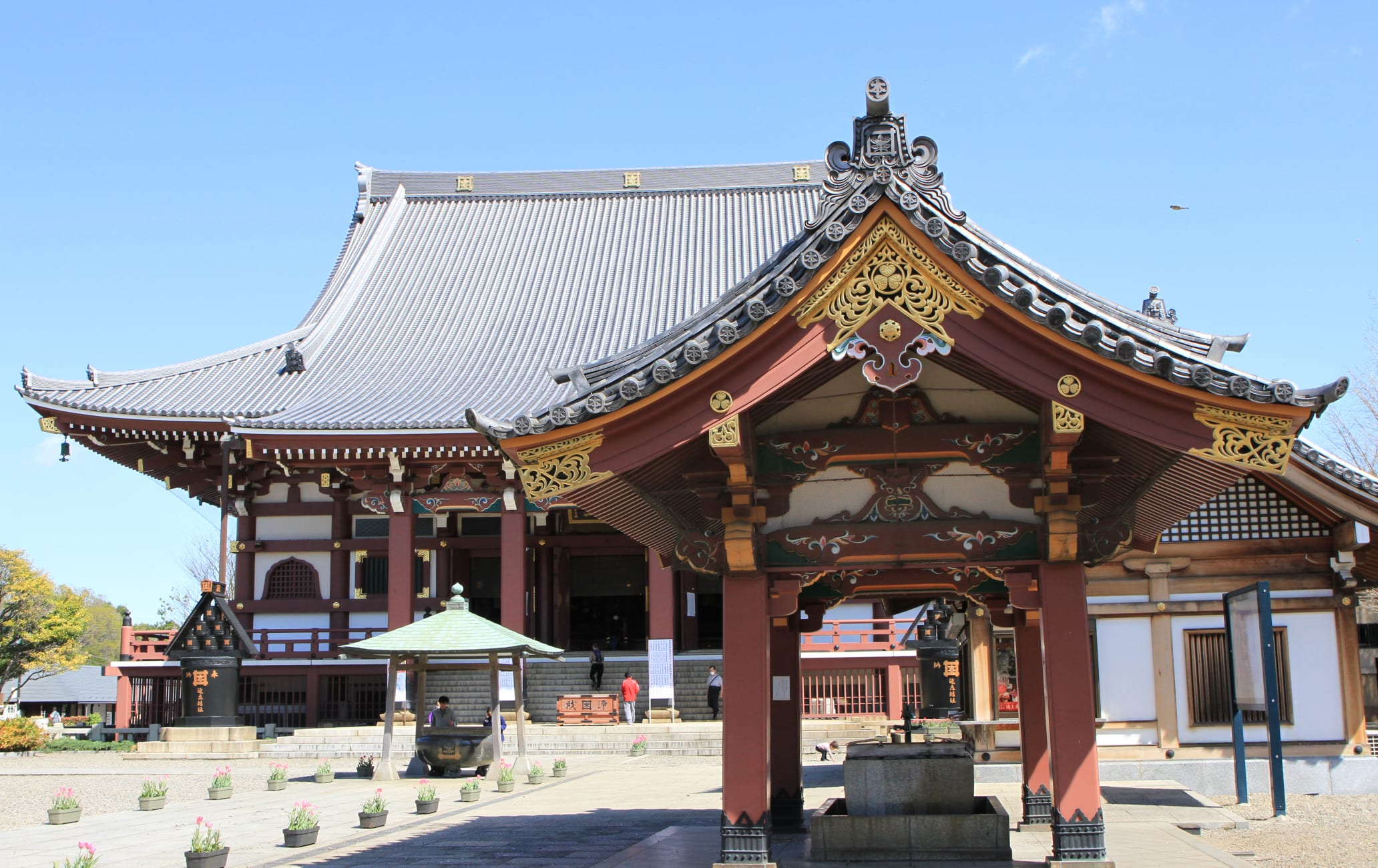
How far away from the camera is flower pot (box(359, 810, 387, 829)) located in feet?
42.7

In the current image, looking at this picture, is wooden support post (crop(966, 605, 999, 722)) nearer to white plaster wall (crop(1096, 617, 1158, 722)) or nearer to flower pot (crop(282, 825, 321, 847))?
white plaster wall (crop(1096, 617, 1158, 722))

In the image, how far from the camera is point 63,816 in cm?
1424

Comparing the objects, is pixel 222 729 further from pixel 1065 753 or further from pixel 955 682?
pixel 1065 753

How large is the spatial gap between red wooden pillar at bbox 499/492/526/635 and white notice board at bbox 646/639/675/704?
307 centimetres

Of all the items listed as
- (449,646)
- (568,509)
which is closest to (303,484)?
(568,509)

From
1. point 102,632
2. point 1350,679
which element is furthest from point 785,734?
point 102,632

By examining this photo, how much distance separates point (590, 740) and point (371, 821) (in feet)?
36.3

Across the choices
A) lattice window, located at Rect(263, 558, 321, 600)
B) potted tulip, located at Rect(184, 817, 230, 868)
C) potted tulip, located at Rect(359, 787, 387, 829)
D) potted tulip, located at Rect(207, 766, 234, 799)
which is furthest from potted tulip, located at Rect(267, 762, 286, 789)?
lattice window, located at Rect(263, 558, 321, 600)

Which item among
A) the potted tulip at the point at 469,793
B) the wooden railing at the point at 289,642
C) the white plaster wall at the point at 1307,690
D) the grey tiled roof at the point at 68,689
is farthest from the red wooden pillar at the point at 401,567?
the grey tiled roof at the point at 68,689

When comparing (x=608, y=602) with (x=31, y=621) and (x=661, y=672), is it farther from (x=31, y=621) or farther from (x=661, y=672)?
(x=31, y=621)

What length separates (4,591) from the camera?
40000 mm

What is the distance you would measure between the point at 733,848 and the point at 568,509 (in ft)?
71.7

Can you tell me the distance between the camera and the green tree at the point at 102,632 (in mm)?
79438

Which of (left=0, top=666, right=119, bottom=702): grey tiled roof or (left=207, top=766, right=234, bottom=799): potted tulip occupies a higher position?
(left=207, top=766, right=234, bottom=799): potted tulip
